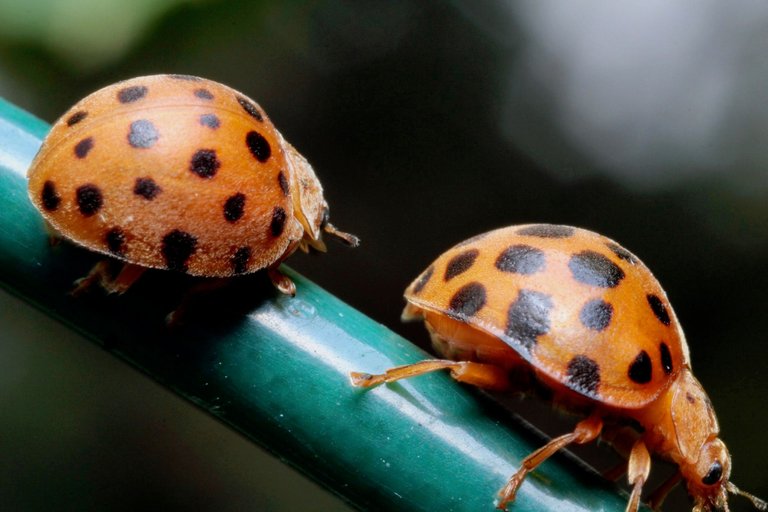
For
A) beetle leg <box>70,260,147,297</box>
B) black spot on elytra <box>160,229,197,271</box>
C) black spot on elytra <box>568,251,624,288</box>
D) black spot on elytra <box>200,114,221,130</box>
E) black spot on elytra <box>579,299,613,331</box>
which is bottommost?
black spot on elytra <box>579,299,613,331</box>

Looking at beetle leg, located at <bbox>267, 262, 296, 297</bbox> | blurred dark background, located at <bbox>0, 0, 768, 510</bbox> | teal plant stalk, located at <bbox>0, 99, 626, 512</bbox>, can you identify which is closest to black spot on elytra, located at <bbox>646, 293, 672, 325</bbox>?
teal plant stalk, located at <bbox>0, 99, 626, 512</bbox>

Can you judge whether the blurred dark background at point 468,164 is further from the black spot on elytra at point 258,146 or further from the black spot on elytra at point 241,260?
the black spot on elytra at point 241,260

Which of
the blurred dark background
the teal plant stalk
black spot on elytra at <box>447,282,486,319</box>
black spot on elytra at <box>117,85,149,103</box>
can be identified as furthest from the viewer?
the blurred dark background

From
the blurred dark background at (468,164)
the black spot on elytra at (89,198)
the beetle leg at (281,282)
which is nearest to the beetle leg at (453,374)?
the beetle leg at (281,282)

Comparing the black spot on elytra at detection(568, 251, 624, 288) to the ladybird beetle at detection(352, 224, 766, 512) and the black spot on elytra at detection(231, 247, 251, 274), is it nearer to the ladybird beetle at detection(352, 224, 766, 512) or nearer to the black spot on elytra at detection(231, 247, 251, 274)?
the ladybird beetle at detection(352, 224, 766, 512)

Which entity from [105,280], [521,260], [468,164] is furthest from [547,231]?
[468,164]

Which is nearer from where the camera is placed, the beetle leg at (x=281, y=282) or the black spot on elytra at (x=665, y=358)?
the beetle leg at (x=281, y=282)

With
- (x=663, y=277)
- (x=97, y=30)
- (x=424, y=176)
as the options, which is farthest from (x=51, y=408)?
(x=663, y=277)
